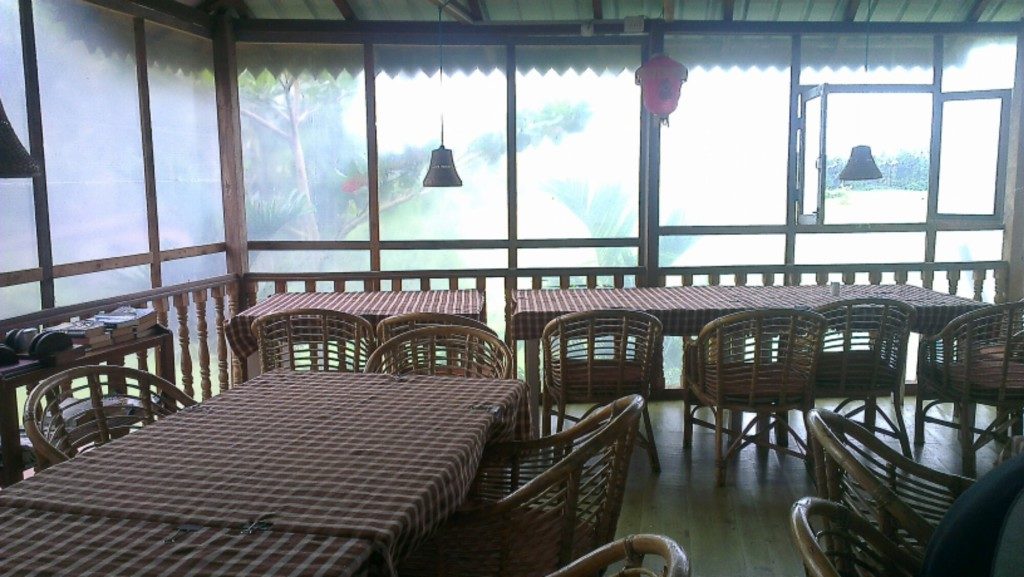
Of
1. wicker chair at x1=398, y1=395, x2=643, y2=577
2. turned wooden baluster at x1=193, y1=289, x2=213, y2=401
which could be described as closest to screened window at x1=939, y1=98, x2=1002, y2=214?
wicker chair at x1=398, y1=395, x2=643, y2=577

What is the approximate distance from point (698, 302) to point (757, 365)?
0.73 meters

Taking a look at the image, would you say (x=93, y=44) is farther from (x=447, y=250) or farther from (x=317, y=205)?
(x=447, y=250)

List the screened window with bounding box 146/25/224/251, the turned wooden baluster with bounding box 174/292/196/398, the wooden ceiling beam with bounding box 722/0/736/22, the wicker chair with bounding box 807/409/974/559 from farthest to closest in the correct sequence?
the wooden ceiling beam with bounding box 722/0/736/22 < the screened window with bounding box 146/25/224/251 < the turned wooden baluster with bounding box 174/292/196/398 < the wicker chair with bounding box 807/409/974/559

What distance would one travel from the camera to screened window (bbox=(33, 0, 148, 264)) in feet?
12.9

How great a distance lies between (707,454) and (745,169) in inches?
85.5

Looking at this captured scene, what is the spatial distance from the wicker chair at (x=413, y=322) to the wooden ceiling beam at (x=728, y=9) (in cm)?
306

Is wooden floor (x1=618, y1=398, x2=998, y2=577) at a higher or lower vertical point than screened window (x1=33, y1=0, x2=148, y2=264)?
lower

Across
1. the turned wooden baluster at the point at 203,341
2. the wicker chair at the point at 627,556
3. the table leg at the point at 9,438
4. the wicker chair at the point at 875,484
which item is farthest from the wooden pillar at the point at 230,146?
the wicker chair at the point at 627,556

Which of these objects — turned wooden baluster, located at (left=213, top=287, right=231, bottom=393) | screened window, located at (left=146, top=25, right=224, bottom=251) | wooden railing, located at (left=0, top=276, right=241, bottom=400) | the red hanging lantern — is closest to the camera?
wooden railing, located at (left=0, top=276, right=241, bottom=400)

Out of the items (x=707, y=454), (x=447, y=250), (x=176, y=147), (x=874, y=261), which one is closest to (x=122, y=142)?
(x=176, y=147)

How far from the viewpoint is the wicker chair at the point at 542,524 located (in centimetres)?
181

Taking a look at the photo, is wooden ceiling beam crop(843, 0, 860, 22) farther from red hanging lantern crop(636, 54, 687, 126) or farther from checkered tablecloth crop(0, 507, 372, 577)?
checkered tablecloth crop(0, 507, 372, 577)

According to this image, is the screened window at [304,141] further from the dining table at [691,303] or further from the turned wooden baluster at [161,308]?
the dining table at [691,303]

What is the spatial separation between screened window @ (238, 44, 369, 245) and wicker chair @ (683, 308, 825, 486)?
2711 mm
